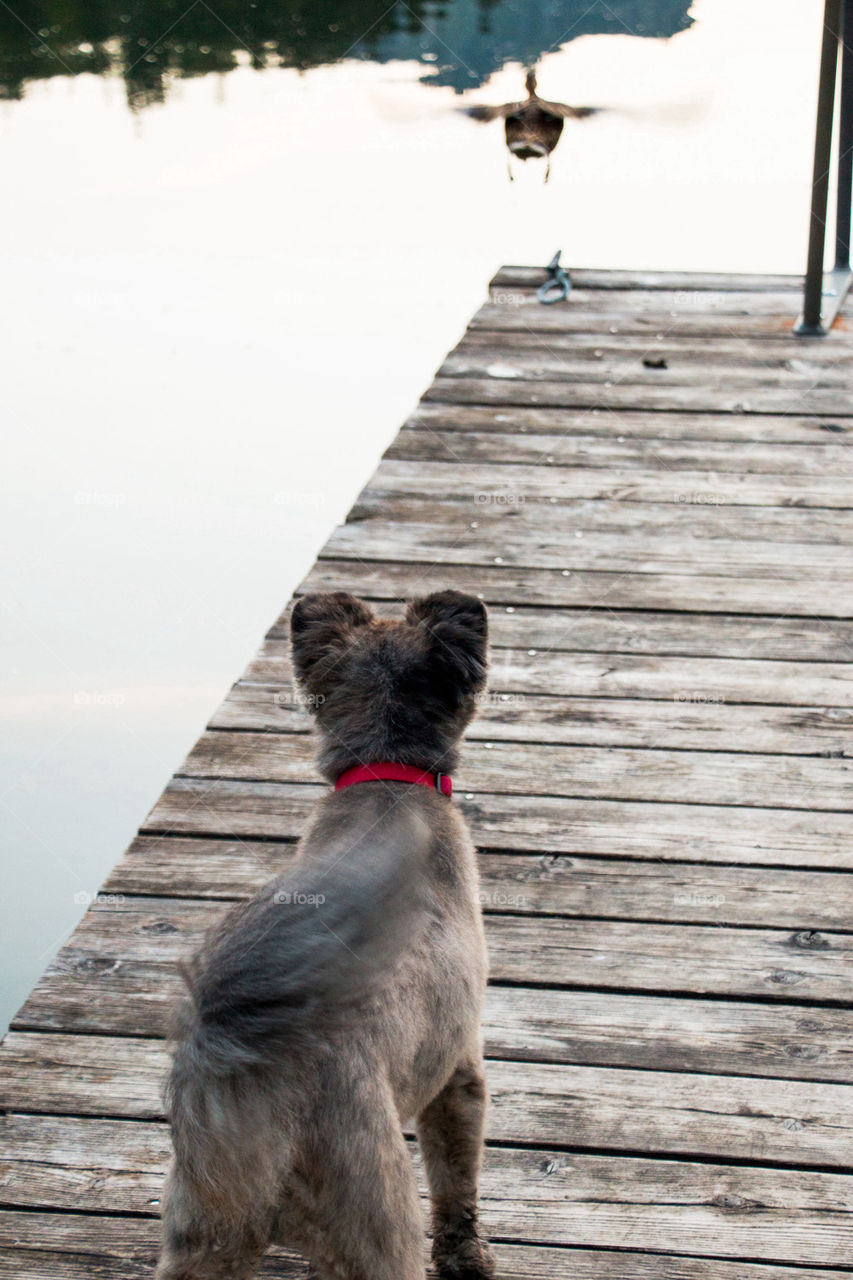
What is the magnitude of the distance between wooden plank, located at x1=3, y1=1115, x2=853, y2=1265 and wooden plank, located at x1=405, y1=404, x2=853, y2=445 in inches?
156

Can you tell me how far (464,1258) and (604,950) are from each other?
97 centimetres

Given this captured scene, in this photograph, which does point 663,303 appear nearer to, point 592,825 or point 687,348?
point 687,348

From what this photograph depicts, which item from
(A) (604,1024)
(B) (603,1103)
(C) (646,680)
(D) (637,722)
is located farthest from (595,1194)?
(C) (646,680)

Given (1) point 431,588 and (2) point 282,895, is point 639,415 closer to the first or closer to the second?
(1) point 431,588

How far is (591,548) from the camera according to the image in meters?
5.31

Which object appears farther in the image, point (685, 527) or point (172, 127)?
point (172, 127)

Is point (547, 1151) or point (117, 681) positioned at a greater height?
point (547, 1151)

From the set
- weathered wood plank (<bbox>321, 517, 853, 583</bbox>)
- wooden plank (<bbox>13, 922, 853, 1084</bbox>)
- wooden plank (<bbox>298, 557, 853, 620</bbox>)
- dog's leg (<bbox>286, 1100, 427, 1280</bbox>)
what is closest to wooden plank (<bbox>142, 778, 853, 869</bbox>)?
wooden plank (<bbox>13, 922, 853, 1084</bbox>)

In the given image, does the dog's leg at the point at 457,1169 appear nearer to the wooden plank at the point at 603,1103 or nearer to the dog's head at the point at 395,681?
the wooden plank at the point at 603,1103

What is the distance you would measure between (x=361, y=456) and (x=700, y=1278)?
5.82 meters

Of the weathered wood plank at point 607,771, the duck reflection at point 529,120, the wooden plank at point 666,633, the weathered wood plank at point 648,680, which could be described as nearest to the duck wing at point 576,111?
the duck reflection at point 529,120

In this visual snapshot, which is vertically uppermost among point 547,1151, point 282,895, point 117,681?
point 282,895

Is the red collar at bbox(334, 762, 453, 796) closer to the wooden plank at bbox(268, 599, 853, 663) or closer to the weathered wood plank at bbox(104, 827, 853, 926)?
the weathered wood plank at bbox(104, 827, 853, 926)

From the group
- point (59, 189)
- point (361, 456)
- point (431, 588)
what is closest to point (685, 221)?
point (361, 456)
